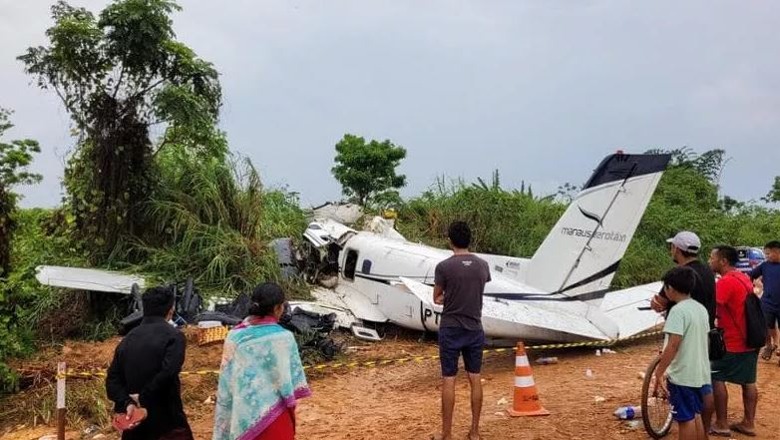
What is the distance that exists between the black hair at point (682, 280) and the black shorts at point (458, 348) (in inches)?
66.3

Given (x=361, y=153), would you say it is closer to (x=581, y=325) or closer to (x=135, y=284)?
(x=135, y=284)

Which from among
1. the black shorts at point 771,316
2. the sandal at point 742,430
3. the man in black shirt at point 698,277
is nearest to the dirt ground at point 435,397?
the sandal at point 742,430

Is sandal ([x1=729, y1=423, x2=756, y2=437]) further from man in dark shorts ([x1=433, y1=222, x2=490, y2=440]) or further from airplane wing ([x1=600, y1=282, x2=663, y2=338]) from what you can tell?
airplane wing ([x1=600, y1=282, x2=663, y2=338])

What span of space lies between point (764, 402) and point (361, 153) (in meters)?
17.2

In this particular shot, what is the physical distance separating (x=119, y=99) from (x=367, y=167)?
1192 centimetres

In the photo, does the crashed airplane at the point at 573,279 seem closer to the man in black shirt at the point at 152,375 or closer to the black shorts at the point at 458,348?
the black shorts at the point at 458,348

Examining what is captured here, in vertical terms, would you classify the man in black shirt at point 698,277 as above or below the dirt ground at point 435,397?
above

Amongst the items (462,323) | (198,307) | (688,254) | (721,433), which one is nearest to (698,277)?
(688,254)

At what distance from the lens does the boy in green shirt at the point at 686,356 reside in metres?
4.69

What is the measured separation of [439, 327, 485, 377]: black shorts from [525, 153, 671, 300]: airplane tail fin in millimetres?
3824

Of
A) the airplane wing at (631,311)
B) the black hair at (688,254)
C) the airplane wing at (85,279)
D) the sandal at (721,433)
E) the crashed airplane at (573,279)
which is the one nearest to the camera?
the black hair at (688,254)

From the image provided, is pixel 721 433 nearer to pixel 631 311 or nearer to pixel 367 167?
pixel 631 311

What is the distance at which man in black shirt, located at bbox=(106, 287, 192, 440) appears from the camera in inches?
155

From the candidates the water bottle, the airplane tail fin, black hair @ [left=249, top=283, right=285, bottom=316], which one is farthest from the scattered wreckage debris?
black hair @ [left=249, top=283, right=285, bottom=316]
